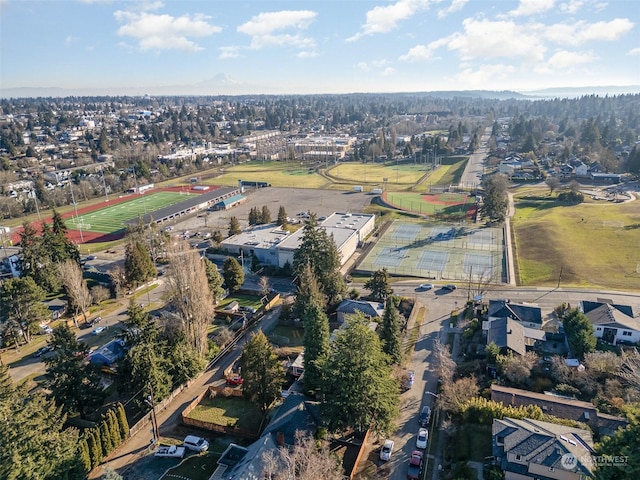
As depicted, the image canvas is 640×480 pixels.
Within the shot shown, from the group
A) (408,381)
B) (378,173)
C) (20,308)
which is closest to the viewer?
(408,381)

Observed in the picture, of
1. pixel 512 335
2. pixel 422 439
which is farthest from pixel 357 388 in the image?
pixel 512 335

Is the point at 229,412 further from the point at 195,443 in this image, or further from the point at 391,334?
the point at 391,334

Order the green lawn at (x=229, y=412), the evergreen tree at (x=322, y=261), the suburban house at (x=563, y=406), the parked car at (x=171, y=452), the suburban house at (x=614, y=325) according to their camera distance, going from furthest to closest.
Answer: the evergreen tree at (x=322, y=261) < the suburban house at (x=614, y=325) < the green lawn at (x=229, y=412) < the parked car at (x=171, y=452) < the suburban house at (x=563, y=406)

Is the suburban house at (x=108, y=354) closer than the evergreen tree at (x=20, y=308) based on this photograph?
Yes

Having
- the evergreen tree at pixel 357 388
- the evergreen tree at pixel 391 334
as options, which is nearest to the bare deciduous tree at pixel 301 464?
the evergreen tree at pixel 357 388

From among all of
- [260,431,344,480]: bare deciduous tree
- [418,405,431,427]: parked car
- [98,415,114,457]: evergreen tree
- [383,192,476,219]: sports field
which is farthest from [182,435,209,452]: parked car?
[383,192,476,219]: sports field

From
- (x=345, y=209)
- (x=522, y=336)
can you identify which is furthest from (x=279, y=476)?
(x=345, y=209)

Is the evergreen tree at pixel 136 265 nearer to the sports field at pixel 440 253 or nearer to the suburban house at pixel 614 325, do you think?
the sports field at pixel 440 253
